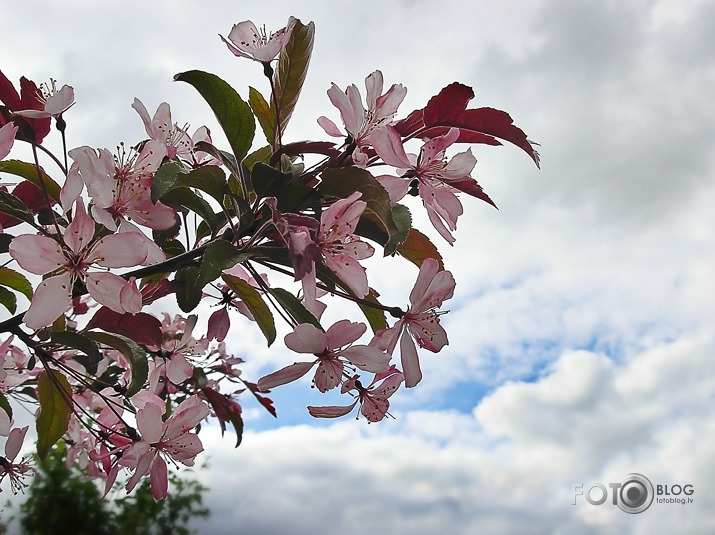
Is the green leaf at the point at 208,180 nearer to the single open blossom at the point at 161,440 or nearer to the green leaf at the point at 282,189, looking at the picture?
the green leaf at the point at 282,189

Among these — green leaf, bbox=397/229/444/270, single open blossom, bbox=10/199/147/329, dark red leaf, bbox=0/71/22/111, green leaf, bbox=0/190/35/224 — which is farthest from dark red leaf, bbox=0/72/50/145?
green leaf, bbox=397/229/444/270

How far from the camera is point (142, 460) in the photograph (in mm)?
1027

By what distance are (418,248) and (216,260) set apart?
1.04 ft

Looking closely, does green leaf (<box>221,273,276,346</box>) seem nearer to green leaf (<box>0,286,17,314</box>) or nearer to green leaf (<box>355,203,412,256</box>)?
green leaf (<box>355,203,412,256</box>)

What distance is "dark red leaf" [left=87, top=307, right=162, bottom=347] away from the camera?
3.61ft

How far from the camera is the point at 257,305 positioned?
1.06 m

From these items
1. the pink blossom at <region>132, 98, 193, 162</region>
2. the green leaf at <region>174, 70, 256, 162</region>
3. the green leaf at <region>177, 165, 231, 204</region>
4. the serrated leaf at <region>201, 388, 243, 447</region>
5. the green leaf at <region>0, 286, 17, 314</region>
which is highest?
the pink blossom at <region>132, 98, 193, 162</region>

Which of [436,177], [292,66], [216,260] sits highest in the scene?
[292,66]

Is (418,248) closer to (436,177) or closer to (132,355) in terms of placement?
(436,177)

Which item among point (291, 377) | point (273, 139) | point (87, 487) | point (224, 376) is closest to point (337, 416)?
point (291, 377)

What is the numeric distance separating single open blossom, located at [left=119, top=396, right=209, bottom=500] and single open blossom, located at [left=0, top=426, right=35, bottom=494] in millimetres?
344

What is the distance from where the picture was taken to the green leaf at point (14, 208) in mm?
912

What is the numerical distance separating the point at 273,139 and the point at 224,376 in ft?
3.52

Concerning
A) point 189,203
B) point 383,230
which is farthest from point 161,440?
point 383,230
